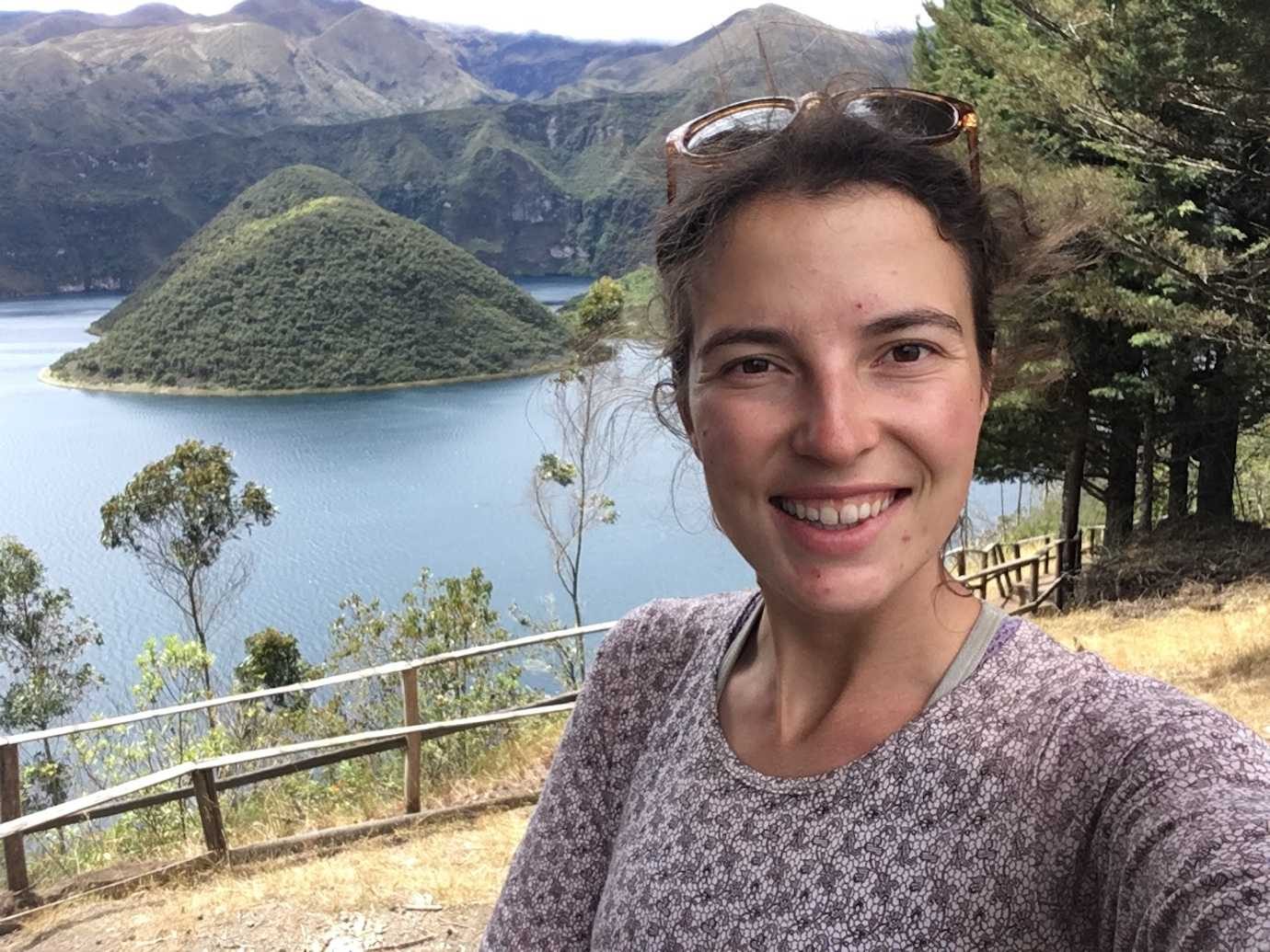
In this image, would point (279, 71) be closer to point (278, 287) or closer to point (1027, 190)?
point (278, 287)

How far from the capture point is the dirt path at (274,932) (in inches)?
128

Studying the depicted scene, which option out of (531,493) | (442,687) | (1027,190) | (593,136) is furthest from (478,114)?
(1027,190)

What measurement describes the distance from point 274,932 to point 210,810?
975 mm

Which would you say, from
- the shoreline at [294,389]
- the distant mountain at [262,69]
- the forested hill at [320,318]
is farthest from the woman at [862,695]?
the distant mountain at [262,69]

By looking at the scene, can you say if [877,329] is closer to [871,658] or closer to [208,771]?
[871,658]

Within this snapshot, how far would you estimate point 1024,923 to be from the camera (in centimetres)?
53

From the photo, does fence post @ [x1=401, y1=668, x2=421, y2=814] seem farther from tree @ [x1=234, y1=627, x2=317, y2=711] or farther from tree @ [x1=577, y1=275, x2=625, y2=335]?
tree @ [x1=234, y1=627, x2=317, y2=711]

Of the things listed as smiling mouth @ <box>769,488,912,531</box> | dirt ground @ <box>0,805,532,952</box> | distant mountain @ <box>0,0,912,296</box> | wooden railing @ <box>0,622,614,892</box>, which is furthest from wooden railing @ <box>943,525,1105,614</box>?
distant mountain @ <box>0,0,912,296</box>

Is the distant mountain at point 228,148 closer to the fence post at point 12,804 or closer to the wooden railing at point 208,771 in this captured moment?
the wooden railing at point 208,771

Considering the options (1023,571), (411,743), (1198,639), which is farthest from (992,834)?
(1023,571)

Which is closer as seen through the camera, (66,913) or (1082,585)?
(66,913)

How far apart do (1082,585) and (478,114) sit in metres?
108

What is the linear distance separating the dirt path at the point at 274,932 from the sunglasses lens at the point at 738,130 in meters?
2.90

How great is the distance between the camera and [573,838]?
0.82 m
